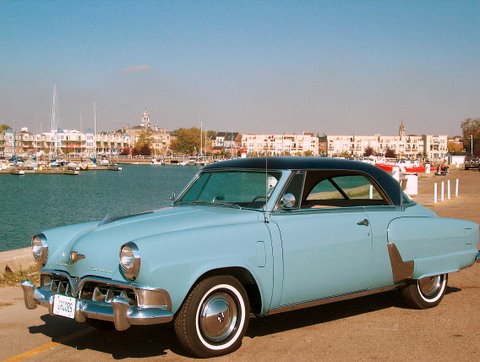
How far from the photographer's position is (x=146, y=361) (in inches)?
215

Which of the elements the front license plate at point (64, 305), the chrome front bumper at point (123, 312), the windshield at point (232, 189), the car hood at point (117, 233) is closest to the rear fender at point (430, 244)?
the windshield at point (232, 189)

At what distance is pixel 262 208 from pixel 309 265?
0.68 m

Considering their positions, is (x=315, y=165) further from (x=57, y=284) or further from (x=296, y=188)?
(x=57, y=284)

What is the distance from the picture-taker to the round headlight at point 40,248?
6.20 metres

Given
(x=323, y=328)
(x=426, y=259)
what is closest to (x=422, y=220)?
(x=426, y=259)

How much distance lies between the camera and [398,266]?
22.7 ft

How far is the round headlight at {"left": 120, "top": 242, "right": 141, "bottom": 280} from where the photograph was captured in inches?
202

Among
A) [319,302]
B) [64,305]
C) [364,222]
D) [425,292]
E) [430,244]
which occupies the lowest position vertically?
[425,292]

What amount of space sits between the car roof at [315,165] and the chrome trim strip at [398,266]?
0.62 meters

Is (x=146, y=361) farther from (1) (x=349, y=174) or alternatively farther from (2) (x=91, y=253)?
(1) (x=349, y=174)

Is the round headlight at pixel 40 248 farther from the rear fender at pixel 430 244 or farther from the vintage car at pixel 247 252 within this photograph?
the rear fender at pixel 430 244

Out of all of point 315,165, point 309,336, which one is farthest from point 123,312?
point 315,165

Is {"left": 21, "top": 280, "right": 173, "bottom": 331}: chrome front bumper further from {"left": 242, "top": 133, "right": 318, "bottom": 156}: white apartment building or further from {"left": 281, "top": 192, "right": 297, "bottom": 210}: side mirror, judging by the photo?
{"left": 242, "top": 133, "right": 318, "bottom": 156}: white apartment building

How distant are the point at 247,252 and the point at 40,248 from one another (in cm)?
202
